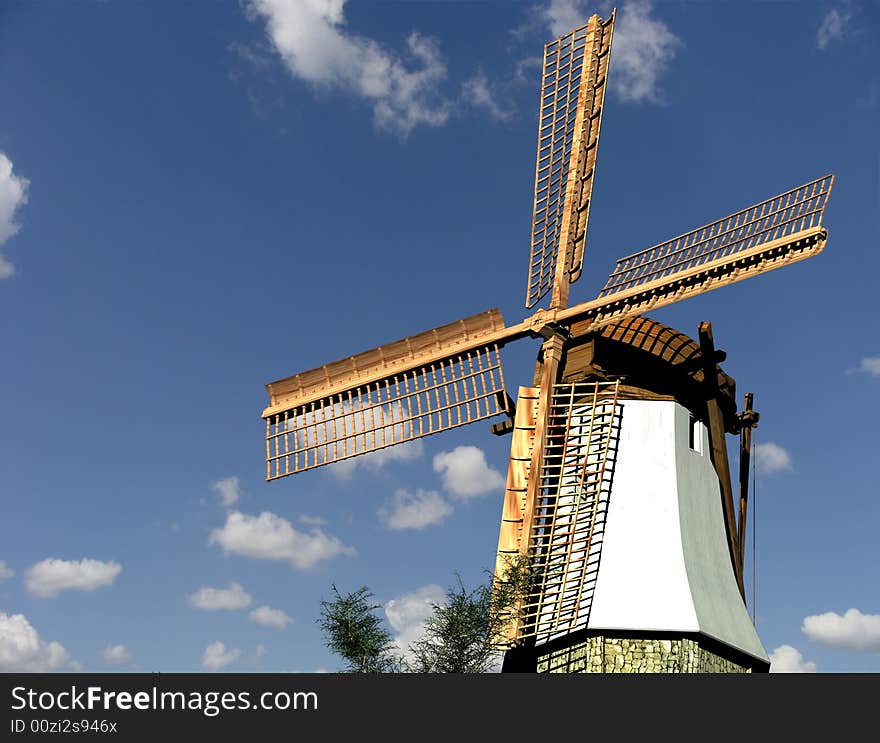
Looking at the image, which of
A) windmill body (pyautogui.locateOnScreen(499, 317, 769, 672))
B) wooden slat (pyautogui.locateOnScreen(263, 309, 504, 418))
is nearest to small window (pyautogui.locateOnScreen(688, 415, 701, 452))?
windmill body (pyautogui.locateOnScreen(499, 317, 769, 672))

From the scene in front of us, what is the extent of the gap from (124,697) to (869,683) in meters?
8.79

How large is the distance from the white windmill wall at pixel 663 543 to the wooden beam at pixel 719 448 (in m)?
0.50

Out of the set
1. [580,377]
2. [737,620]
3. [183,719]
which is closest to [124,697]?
[183,719]

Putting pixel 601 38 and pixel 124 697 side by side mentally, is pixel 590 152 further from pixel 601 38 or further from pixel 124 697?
pixel 124 697

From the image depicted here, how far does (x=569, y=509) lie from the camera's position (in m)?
18.1

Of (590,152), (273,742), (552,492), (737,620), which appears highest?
(590,152)

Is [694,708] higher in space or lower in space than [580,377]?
lower

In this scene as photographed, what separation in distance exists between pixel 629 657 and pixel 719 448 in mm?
4704

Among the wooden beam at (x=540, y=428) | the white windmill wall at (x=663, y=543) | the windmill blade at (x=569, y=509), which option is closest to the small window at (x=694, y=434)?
the white windmill wall at (x=663, y=543)

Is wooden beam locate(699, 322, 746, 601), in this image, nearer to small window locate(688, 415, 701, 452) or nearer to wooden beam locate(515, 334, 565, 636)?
small window locate(688, 415, 701, 452)

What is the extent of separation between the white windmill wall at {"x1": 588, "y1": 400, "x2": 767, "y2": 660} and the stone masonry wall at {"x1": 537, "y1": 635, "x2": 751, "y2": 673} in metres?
0.27

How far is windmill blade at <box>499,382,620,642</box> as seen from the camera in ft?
56.2

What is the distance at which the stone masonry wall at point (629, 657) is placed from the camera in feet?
54.4

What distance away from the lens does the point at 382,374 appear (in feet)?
66.2
